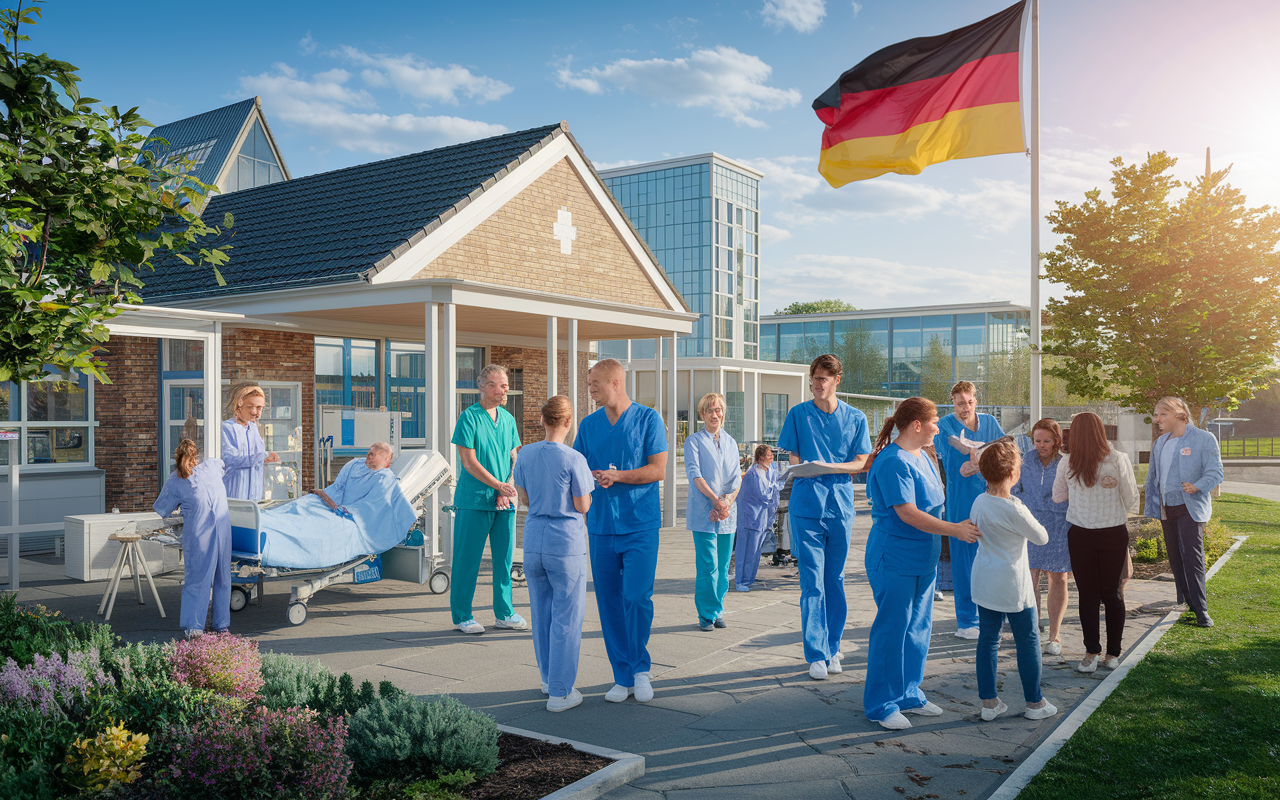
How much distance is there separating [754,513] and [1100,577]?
4.07 meters

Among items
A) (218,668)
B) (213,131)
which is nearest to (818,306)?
(213,131)

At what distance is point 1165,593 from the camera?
382 inches

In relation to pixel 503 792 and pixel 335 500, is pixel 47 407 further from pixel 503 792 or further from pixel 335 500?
pixel 503 792

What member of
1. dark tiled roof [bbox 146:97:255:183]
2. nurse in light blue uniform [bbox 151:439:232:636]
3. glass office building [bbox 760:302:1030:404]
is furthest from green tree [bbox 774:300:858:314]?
nurse in light blue uniform [bbox 151:439:232:636]

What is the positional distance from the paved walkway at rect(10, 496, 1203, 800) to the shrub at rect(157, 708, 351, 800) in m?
1.30

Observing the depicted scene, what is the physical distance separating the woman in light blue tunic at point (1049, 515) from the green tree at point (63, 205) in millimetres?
6075

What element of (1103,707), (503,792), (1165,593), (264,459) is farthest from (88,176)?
(1165,593)

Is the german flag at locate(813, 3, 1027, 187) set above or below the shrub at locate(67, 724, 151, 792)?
above

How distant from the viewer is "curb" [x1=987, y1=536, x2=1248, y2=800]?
440 cm

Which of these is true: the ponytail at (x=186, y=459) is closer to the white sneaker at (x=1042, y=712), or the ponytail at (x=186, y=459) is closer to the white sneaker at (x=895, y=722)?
the white sneaker at (x=895, y=722)

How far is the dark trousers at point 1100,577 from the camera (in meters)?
6.54

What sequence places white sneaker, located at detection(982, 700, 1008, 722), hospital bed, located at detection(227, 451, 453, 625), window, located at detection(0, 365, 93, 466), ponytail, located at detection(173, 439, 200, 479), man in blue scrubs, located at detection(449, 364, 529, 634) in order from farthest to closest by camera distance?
window, located at detection(0, 365, 93, 466) < hospital bed, located at detection(227, 451, 453, 625) < man in blue scrubs, located at detection(449, 364, 529, 634) < ponytail, located at detection(173, 439, 200, 479) < white sneaker, located at detection(982, 700, 1008, 722)

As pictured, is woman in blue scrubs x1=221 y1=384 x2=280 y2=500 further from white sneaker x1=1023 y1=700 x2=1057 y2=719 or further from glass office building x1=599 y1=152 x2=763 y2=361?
glass office building x1=599 y1=152 x2=763 y2=361

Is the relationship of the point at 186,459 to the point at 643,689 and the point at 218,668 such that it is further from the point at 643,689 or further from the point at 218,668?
the point at 643,689
